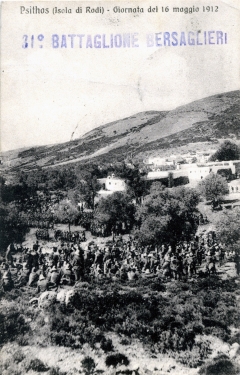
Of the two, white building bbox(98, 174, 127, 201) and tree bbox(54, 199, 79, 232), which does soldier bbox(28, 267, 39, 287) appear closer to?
tree bbox(54, 199, 79, 232)

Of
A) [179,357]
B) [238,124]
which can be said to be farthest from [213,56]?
[179,357]

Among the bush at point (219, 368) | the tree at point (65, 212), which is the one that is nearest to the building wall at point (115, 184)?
the tree at point (65, 212)

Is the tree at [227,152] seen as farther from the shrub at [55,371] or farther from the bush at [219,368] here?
the shrub at [55,371]

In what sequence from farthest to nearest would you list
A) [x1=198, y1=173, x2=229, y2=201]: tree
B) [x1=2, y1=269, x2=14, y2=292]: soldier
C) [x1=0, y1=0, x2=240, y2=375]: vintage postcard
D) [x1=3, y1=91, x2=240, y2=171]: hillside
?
[x1=3, y1=91, x2=240, y2=171]: hillside
[x1=198, y1=173, x2=229, y2=201]: tree
[x1=2, y1=269, x2=14, y2=292]: soldier
[x1=0, y1=0, x2=240, y2=375]: vintage postcard

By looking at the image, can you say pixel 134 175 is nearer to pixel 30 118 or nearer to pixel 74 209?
pixel 74 209

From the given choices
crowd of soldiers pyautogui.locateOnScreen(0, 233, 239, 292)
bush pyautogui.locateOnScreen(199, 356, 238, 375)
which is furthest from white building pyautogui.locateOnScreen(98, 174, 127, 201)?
bush pyautogui.locateOnScreen(199, 356, 238, 375)

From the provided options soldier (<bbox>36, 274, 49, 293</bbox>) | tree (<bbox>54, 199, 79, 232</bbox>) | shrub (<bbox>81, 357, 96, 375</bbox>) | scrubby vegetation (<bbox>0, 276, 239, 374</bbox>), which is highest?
tree (<bbox>54, 199, 79, 232</bbox>)

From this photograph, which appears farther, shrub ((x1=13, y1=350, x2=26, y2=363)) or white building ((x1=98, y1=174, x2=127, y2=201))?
white building ((x1=98, y1=174, x2=127, y2=201))
